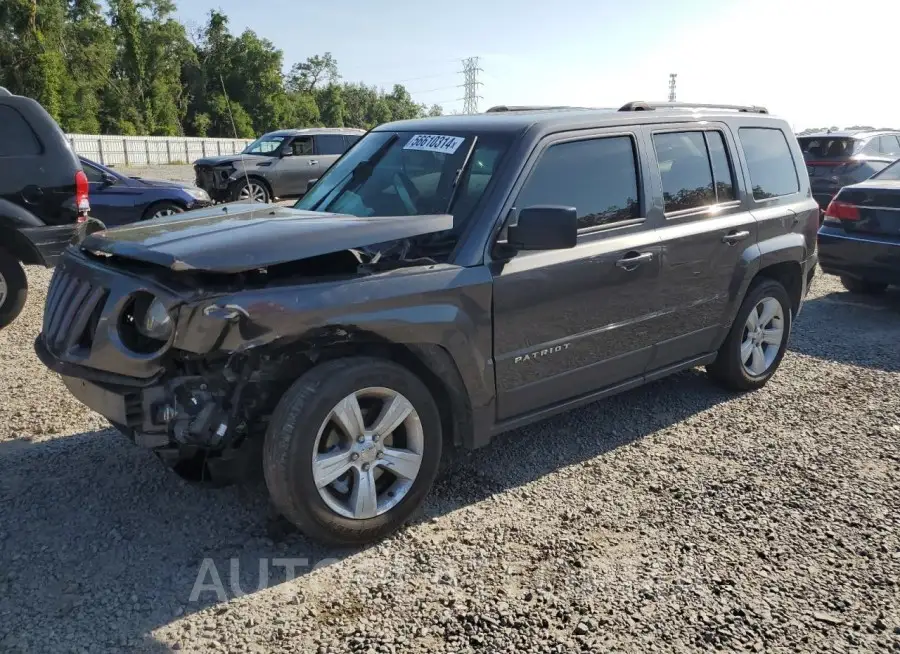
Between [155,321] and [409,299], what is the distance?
1.06 meters

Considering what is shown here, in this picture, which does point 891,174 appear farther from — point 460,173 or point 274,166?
point 274,166

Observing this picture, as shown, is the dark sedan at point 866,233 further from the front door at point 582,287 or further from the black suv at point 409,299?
the front door at point 582,287

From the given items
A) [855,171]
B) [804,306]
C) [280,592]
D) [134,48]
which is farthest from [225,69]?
[280,592]

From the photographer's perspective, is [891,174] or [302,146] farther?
[302,146]

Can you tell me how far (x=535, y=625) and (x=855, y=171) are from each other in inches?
505

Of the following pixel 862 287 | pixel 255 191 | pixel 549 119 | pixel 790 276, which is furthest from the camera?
pixel 255 191

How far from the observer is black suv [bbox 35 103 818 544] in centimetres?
306

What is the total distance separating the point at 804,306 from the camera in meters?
8.20

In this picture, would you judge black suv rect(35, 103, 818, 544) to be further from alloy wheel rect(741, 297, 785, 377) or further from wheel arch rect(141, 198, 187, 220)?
wheel arch rect(141, 198, 187, 220)

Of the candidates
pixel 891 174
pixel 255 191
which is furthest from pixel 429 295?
pixel 255 191

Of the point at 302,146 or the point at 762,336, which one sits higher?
the point at 302,146

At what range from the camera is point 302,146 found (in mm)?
17188

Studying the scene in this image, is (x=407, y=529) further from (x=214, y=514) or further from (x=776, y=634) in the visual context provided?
(x=776, y=634)

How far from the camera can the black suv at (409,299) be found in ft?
10.0
